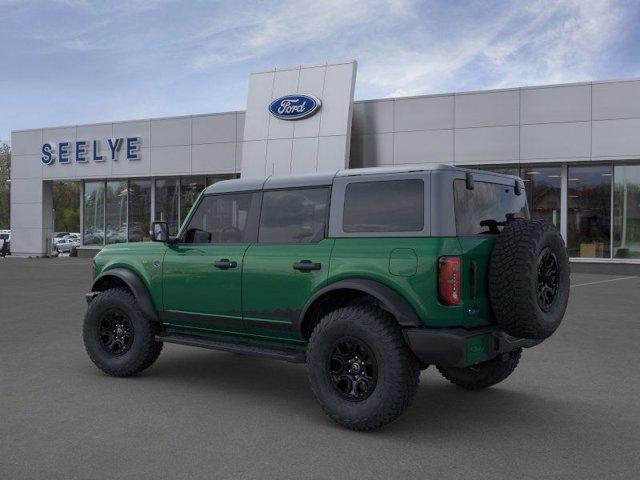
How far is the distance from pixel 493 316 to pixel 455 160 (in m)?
18.3

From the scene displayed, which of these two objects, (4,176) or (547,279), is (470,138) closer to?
(547,279)

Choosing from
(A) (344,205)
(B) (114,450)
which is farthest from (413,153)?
(B) (114,450)

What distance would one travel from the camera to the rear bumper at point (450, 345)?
459cm

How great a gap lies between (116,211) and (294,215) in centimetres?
2679

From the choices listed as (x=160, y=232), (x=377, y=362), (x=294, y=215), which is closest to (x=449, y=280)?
(x=377, y=362)

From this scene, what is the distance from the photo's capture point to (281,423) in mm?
5109

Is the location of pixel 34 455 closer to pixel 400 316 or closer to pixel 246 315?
pixel 246 315

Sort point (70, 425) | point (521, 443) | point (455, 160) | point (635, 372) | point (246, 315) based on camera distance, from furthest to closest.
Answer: point (455, 160) → point (635, 372) → point (246, 315) → point (70, 425) → point (521, 443)

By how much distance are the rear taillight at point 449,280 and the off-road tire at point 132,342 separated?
10.5ft

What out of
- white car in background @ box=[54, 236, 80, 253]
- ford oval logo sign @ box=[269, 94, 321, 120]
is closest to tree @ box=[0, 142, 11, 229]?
white car in background @ box=[54, 236, 80, 253]

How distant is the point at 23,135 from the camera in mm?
31797

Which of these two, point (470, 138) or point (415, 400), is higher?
point (470, 138)

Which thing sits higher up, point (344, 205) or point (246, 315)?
point (344, 205)

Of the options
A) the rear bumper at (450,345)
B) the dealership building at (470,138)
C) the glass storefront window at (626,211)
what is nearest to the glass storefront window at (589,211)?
the dealership building at (470,138)
